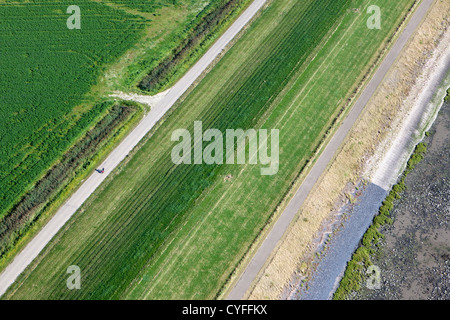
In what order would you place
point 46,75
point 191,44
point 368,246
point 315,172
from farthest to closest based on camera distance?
1. point 191,44
2. point 46,75
3. point 315,172
4. point 368,246

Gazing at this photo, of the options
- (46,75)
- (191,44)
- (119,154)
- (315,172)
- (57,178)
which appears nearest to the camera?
(57,178)

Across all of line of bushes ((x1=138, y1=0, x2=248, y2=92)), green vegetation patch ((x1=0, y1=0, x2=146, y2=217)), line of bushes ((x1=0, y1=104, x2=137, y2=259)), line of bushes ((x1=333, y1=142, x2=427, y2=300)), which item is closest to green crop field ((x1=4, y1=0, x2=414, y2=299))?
line of bushes ((x1=0, y1=104, x2=137, y2=259))

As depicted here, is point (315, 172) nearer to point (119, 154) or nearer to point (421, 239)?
point (421, 239)

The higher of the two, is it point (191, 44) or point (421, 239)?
point (191, 44)

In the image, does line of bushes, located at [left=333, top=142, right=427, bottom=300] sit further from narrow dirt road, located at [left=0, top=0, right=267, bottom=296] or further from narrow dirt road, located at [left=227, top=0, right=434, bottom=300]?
narrow dirt road, located at [left=0, top=0, right=267, bottom=296]

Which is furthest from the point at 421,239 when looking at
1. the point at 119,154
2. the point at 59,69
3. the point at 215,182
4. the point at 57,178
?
the point at 59,69

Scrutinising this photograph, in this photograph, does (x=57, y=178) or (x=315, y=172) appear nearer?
(x=57, y=178)
